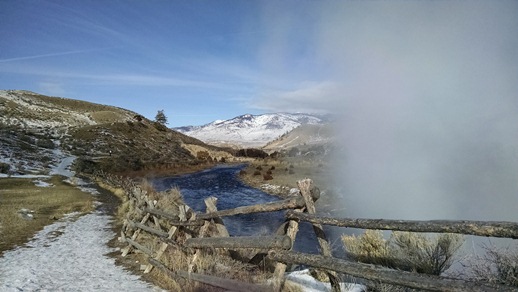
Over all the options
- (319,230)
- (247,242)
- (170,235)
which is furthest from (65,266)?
(319,230)

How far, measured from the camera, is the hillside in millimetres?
45375

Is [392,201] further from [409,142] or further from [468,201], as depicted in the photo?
[409,142]

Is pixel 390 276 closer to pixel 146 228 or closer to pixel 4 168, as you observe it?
pixel 146 228

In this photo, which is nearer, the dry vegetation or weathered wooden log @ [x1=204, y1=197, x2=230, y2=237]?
the dry vegetation

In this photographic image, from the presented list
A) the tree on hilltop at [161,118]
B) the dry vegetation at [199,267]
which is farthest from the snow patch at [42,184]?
the tree on hilltop at [161,118]

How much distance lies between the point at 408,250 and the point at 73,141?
64.0 metres

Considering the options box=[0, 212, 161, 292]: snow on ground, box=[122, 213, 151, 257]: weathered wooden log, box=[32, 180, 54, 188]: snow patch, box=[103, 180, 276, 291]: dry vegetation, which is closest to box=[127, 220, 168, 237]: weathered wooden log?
box=[122, 213, 151, 257]: weathered wooden log

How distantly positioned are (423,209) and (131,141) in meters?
60.8

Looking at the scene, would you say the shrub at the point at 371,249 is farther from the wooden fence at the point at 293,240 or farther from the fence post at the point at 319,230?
the fence post at the point at 319,230

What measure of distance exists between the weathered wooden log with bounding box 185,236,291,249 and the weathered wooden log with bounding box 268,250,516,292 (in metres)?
0.13

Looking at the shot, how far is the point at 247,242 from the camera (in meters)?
6.07

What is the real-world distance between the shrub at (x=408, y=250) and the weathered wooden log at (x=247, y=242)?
3283 mm

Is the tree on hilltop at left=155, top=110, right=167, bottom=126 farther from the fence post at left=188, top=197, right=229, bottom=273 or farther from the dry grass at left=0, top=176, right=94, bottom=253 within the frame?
the fence post at left=188, top=197, right=229, bottom=273

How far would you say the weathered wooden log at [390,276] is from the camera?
11.2 feet
